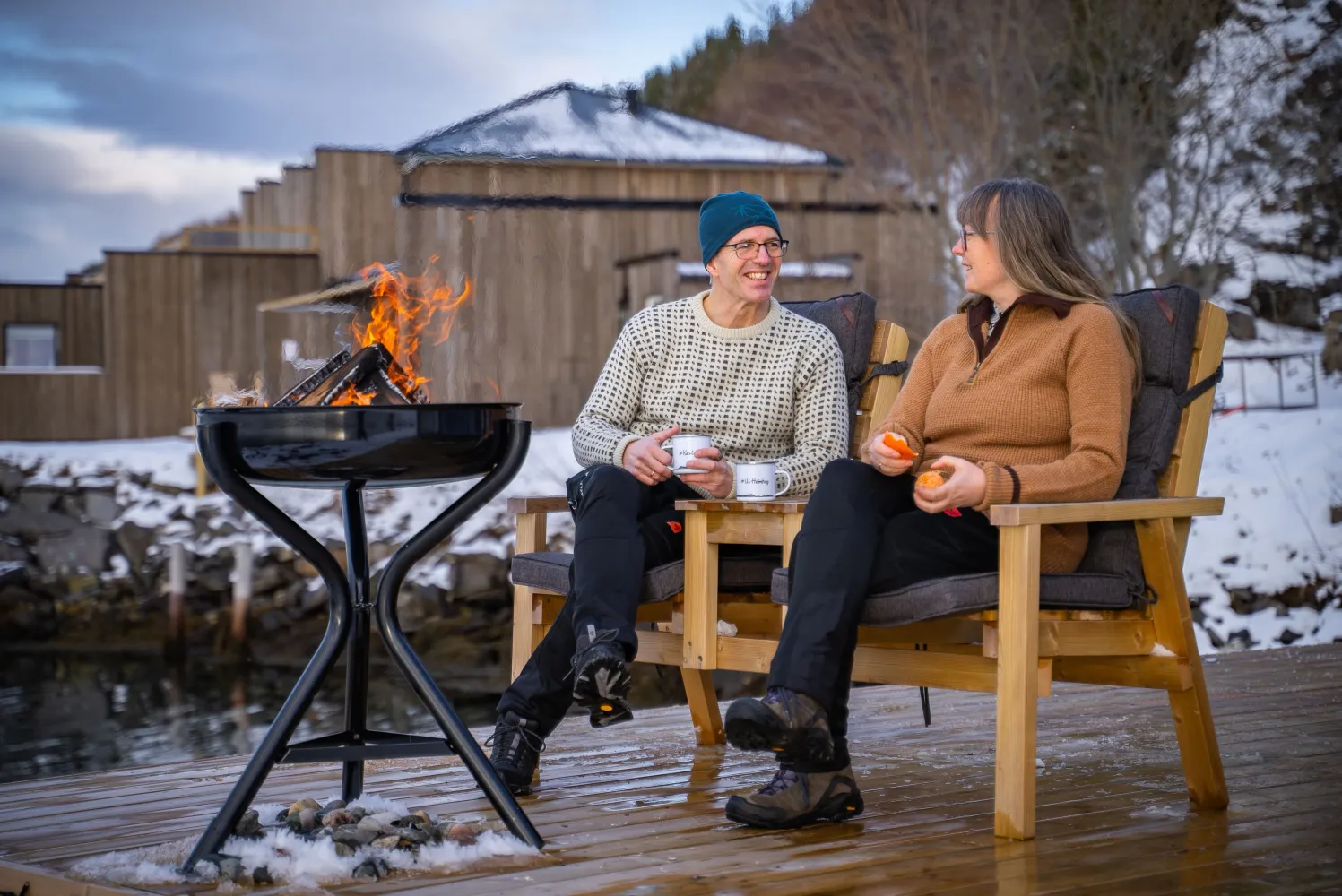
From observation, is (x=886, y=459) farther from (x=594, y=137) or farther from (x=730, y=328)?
(x=594, y=137)

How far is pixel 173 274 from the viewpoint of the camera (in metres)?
16.7

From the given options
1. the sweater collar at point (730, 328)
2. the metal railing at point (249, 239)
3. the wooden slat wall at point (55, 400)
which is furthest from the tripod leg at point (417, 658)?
the wooden slat wall at point (55, 400)

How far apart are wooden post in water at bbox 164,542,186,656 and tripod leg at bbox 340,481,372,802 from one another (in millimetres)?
11430

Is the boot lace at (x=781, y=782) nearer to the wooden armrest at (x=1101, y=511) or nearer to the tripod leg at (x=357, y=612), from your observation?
the wooden armrest at (x=1101, y=511)

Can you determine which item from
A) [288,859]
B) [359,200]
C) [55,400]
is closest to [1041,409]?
Answer: [288,859]

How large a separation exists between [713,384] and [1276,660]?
271cm

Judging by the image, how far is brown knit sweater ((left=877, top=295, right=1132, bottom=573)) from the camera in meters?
2.60

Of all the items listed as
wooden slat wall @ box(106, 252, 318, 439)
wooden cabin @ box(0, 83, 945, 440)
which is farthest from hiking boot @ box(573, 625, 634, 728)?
wooden slat wall @ box(106, 252, 318, 439)

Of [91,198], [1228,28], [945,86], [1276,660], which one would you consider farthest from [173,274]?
[1276,660]

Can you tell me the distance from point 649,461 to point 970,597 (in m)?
0.74

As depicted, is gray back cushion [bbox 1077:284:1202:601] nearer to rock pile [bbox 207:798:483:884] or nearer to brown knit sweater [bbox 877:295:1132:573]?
brown knit sweater [bbox 877:295:1132:573]

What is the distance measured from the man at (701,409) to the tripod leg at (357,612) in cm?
Answer: 36

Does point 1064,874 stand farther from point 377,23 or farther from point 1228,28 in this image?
point 377,23

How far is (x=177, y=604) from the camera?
13.3 metres
